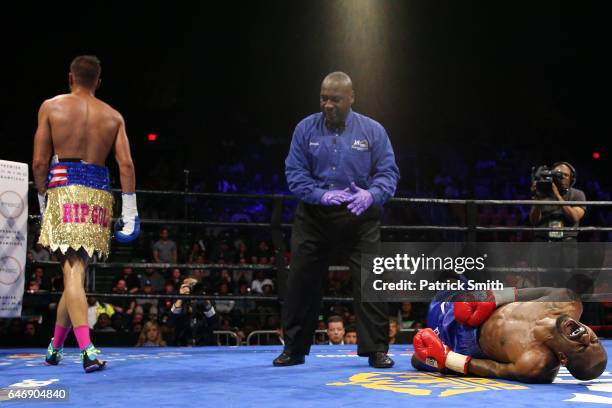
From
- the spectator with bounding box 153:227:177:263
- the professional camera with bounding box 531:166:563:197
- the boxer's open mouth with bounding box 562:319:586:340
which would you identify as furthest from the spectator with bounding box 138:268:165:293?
the boxer's open mouth with bounding box 562:319:586:340

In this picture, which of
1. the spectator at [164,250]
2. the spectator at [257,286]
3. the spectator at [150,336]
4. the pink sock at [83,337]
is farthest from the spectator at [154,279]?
the pink sock at [83,337]

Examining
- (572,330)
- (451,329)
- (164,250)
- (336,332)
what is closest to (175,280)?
(164,250)

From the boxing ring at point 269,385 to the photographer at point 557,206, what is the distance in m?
1.78

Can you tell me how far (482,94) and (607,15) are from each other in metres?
2.12

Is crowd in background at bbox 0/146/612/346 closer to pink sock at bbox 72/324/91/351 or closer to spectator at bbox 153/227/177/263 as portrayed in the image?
spectator at bbox 153/227/177/263

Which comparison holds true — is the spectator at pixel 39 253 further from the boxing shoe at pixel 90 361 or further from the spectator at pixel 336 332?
the boxing shoe at pixel 90 361

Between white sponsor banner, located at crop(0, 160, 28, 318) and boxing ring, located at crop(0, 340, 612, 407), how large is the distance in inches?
11.4

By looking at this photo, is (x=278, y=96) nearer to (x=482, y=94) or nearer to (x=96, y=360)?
(x=482, y=94)

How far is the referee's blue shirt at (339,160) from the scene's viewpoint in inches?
128

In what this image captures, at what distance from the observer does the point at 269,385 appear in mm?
2602

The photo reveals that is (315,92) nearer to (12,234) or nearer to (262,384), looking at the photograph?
(12,234)

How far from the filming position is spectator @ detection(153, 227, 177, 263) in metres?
7.84

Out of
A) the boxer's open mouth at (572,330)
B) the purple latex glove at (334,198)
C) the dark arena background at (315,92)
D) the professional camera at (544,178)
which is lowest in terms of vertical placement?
the boxer's open mouth at (572,330)

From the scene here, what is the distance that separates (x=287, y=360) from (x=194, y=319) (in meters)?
2.15
